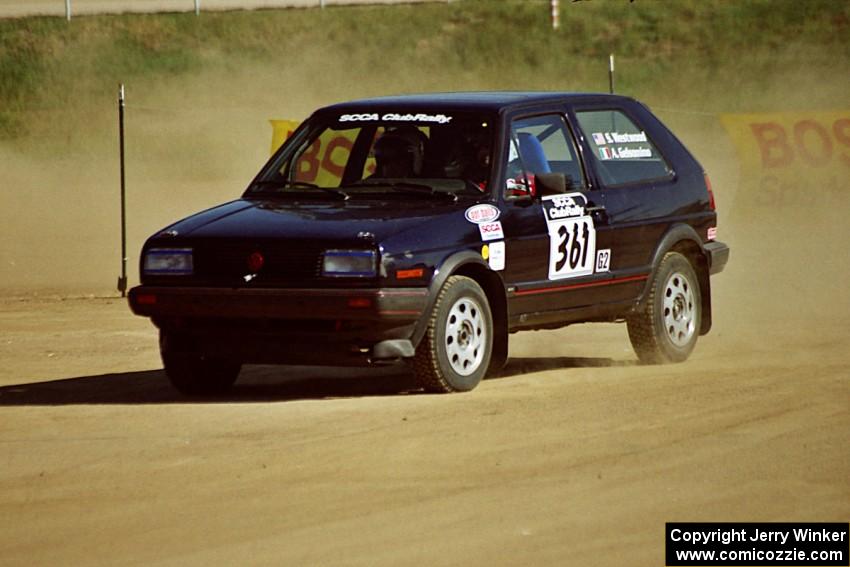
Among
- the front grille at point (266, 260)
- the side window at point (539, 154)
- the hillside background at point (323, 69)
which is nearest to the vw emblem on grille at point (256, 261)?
the front grille at point (266, 260)

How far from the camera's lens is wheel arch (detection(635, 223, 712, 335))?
38.3 ft

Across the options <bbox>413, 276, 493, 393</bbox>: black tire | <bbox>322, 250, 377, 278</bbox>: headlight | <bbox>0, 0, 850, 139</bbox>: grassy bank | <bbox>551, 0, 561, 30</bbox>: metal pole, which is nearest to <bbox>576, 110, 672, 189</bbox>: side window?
<bbox>413, 276, 493, 393</bbox>: black tire

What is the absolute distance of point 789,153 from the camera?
20203 millimetres

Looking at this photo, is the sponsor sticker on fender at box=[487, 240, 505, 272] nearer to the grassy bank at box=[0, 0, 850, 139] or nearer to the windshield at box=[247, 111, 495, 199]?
the windshield at box=[247, 111, 495, 199]

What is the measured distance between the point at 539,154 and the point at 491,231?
87 cm

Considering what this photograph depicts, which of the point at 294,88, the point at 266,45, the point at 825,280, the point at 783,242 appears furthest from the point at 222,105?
the point at 825,280

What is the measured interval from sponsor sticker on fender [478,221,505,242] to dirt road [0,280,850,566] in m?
0.83

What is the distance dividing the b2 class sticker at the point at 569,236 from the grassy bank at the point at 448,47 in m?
25.5

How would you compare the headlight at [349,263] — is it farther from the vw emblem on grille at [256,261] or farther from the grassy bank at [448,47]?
the grassy bank at [448,47]

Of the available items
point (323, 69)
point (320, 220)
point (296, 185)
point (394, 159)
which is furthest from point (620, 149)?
point (323, 69)

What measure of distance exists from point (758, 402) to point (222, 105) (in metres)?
27.7

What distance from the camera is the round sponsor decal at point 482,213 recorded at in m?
10.3

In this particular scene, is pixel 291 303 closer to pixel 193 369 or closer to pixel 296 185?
pixel 193 369

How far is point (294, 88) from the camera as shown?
37.8 m
